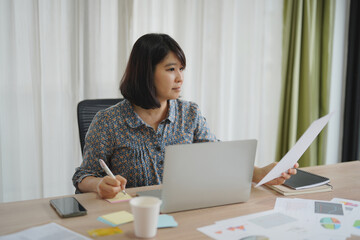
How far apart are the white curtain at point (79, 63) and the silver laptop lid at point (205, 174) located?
1487mm

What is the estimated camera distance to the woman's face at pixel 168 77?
1605 mm

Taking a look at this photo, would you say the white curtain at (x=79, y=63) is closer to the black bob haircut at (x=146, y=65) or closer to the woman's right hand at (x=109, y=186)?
the black bob haircut at (x=146, y=65)

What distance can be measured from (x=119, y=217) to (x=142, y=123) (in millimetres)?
538

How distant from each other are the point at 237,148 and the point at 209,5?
1904 mm

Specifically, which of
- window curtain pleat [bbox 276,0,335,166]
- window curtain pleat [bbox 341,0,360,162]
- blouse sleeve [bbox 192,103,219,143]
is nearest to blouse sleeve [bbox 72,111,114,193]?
blouse sleeve [bbox 192,103,219,143]

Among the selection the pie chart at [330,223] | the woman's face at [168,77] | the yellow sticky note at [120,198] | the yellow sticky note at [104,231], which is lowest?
the pie chart at [330,223]

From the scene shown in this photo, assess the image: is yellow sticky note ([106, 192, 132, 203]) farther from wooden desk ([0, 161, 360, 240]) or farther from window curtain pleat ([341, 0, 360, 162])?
window curtain pleat ([341, 0, 360, 162])

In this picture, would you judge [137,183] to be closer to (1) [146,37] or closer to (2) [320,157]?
(1) [146,37]

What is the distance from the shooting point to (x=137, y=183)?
5.16 ft

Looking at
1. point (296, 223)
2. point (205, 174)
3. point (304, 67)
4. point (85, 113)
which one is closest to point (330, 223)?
point (296, 223)

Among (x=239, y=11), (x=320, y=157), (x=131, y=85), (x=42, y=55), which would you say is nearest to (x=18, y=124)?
(x=42, y=55)

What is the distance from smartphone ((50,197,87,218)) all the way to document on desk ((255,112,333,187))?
0.63m

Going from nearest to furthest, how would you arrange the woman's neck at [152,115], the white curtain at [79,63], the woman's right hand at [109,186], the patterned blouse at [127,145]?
1. the woman's right hand at [109,186]
2. the patterned blouse at [127,145]
3. the woman's neck at [152,115]
4. the white curtain at [79,63]

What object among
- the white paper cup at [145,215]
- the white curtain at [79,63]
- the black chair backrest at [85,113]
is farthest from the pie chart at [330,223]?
the white curtain at [79,63]
